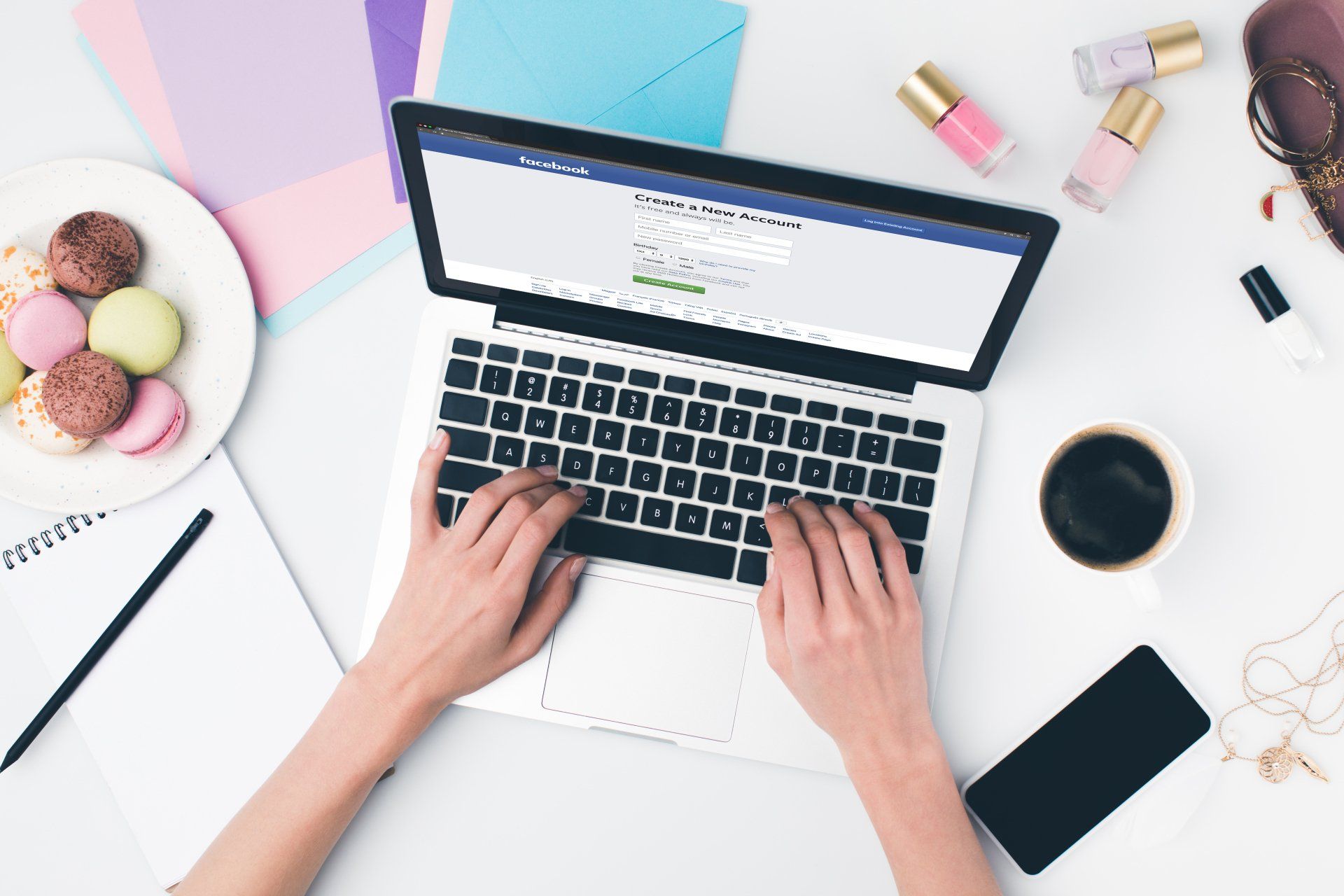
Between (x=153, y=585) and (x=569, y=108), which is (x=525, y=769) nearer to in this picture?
(x=153, y=585)

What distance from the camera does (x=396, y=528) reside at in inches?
29.2

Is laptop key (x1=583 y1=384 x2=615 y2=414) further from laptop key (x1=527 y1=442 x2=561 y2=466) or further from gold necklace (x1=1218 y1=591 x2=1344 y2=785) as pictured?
gold necklace (x1=1218 y1=591 x2=1344 y2=785)

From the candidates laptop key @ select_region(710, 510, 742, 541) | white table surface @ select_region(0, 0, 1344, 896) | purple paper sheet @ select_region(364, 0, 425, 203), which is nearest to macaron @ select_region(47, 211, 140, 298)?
white table surface @ select_region(0, 0, 1344, 896)

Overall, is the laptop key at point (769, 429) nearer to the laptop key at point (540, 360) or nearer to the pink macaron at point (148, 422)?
the laptop key at point (540, 360)

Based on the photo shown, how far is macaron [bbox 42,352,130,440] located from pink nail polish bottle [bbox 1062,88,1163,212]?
0.89 meters

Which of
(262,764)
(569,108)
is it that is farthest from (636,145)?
(262,764)

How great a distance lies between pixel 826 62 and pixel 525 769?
0.73 metres

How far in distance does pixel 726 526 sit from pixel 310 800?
1.42 ft

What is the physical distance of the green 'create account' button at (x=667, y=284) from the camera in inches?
25.8

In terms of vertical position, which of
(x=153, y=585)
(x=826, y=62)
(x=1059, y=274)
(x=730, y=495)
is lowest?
(x=153, y=585)

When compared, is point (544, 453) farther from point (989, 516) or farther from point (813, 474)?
point (989, 516)

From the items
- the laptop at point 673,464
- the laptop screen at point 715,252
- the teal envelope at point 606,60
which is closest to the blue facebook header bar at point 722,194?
the laptop screen at point 715,252

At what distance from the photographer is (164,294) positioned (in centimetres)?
77

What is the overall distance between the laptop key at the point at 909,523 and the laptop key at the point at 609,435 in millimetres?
248
